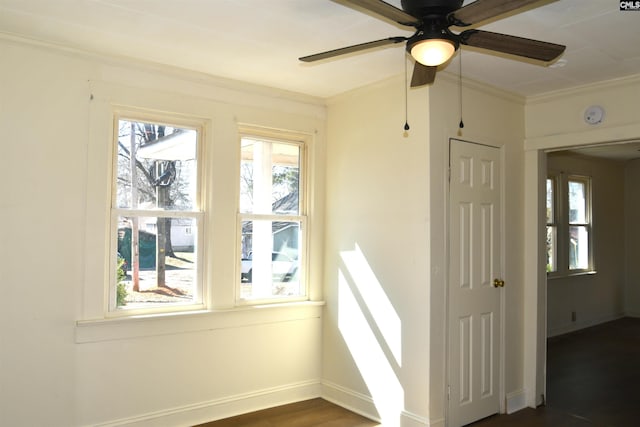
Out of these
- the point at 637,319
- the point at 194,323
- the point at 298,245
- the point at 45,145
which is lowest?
the point at 637,319

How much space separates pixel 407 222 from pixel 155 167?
72.3 inches

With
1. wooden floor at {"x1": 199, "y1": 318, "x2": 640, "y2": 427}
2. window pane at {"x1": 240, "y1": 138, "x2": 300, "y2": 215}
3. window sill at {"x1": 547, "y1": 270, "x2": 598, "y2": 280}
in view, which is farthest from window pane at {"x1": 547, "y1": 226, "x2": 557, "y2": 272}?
window pane at {"x1": 240, "y1": 138, "x2": 300, "y2": 215}

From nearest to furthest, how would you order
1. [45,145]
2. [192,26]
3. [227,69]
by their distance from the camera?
[192,26], [45,145], [227,69]

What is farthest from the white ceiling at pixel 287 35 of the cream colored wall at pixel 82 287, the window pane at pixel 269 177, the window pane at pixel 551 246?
the window pane at pixel 551 246

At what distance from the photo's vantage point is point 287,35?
2.81 m

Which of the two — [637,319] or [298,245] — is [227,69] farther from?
[637,319]

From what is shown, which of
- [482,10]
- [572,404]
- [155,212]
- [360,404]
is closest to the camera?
[482,10]

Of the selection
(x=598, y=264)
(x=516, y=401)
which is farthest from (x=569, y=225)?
(x=516, y=401)

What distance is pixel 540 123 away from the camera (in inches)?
159

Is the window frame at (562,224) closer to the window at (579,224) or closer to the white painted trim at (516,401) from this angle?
the window at (579,224)

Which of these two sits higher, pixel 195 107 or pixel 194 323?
pixel 195 107

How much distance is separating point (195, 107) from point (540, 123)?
9.02 ft

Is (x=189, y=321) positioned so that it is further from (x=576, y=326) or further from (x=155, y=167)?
(x=576, y=326)

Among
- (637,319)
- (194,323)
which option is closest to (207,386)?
(194,323)
